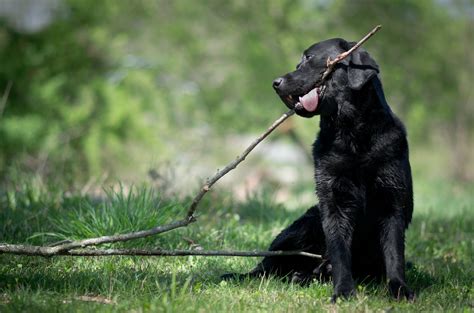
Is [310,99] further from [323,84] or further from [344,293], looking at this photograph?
[344,293]

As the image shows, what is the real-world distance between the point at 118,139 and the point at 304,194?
16.6 feet

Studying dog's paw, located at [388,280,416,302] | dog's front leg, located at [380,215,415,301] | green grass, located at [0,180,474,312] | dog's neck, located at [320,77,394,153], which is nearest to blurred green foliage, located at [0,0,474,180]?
green grass, located at [0,180,474,312]

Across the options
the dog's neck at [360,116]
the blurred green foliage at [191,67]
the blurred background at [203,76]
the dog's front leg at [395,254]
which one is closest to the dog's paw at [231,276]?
the dog's front leg at [395,254]

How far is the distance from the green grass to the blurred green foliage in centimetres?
708

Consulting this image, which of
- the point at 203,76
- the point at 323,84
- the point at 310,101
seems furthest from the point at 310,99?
the point at 203,76

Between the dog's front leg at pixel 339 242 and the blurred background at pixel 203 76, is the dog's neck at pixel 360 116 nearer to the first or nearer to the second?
the dog's front leg at pixel 339 242

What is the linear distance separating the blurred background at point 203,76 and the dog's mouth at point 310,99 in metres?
7.97

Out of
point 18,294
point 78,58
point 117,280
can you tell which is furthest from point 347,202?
point 78,58

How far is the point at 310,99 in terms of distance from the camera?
3883 millimetres

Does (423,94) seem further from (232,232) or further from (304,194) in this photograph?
(232,232)

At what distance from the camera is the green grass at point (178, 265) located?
3203 millimetres

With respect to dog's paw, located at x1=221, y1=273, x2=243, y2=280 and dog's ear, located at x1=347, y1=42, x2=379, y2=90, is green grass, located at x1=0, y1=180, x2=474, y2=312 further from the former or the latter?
dog's ear, located at x1=347, y1=42, x2=379, y2=90

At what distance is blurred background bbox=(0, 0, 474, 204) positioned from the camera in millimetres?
13633

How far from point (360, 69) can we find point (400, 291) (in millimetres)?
A: 1290
